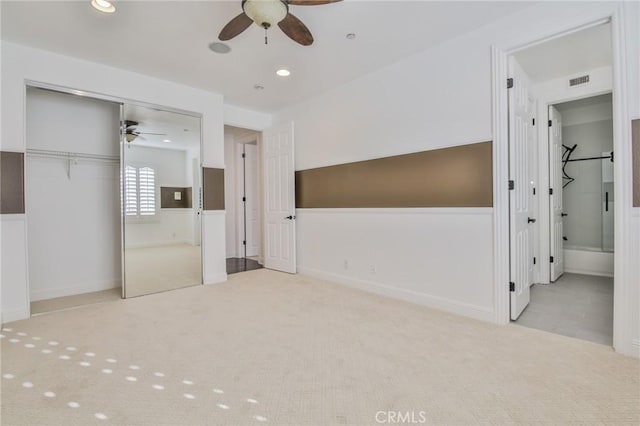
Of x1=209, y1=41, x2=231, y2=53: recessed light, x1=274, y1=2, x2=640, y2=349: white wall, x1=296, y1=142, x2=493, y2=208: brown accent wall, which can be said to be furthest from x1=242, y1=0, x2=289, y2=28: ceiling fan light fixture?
x1=296, y1=142, x2=493, y2=208: brown accent wall

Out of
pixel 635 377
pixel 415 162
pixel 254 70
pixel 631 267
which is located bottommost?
pixel 635 377

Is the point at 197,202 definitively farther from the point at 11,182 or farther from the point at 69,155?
the point at 11,182

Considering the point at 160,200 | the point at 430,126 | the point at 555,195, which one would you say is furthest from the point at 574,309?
the point at 160,200

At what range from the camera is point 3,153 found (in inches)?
115

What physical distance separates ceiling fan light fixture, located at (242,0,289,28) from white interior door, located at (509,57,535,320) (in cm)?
213

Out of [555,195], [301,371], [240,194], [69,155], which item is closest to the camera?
[301,371]

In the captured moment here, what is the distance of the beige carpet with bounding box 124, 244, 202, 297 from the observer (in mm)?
3822

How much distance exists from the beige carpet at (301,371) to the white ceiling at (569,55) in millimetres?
2645

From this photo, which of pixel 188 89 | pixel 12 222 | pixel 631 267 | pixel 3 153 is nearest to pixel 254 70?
pixel 188 89

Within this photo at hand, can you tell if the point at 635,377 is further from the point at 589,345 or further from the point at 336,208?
the point at 336,208

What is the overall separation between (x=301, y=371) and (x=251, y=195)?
5046 millimetres

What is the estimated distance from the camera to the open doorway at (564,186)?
2850 millimetres

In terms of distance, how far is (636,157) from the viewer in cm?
212

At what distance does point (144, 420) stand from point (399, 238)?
2793 millimetres
